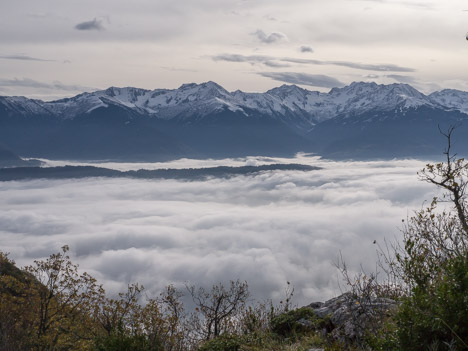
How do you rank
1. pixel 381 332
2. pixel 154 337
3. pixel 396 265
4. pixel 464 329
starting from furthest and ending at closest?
1. pixel 154 337
2. pixel 396 265
3. pixel 381 332
4. pixel 464 329

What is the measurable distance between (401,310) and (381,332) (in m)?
0.83

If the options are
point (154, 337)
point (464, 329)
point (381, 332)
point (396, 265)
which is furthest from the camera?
point (154, 337)

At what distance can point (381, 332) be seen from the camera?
9117mm

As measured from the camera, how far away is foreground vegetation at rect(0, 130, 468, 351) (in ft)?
27.8

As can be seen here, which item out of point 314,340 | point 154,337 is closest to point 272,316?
point 314,340

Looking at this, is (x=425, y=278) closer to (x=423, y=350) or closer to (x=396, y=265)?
(x=423, y=350)

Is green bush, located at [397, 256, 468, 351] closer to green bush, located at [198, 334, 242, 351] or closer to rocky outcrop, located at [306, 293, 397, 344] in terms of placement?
rocky outcrop, located at [306, 293, 397, 344]

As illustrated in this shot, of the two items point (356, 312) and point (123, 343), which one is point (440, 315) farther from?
point (123, 343)

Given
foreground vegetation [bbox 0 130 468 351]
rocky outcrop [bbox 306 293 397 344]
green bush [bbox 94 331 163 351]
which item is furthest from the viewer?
green bush [bbox 94 331 163 351]

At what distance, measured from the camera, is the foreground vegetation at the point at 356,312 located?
8.47 m

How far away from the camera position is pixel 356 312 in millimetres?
13648

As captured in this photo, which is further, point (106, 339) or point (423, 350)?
point (106, 339)

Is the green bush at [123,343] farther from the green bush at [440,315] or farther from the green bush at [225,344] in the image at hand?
the green bush at [440,315]

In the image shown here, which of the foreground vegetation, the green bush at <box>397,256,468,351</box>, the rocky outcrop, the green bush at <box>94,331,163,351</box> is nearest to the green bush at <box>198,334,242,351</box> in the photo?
the foreground vegetation
